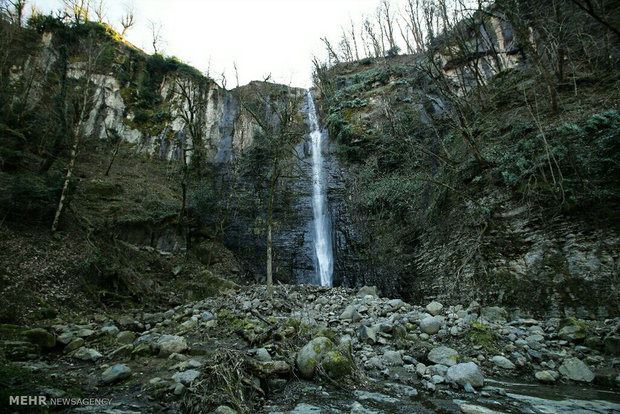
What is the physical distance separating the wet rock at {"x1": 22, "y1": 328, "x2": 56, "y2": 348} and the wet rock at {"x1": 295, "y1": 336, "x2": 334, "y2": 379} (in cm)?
426

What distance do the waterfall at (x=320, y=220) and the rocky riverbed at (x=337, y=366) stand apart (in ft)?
23.8

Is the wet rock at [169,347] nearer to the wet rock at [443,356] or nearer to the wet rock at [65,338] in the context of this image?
the wet rock at [65,338]

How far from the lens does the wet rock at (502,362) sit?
3895 mm

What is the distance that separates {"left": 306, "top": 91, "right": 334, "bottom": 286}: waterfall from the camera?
1350 cm

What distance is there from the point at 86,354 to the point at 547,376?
21.6 feet

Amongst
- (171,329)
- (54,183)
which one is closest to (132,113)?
(54,183)

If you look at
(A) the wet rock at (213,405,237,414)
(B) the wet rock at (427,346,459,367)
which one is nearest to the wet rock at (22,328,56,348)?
(A) the wet rock at (213,405,237,414)

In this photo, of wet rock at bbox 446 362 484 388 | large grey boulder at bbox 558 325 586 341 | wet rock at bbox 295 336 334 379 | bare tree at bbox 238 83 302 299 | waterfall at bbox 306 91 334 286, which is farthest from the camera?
waterfall at bbox 306 91 334 286

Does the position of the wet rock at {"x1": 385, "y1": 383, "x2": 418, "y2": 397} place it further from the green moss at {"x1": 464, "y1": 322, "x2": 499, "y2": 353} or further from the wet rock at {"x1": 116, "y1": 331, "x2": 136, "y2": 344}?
the wet rock at {"x1": 116, "y1": 331, "x2": 136, "y2": 344}

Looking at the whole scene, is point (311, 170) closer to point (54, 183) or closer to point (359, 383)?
point (54, 183)

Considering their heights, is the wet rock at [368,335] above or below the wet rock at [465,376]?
below

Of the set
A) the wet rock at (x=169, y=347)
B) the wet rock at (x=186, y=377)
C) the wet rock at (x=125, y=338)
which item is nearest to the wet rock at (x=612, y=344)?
the wet rock at (x=186, y=377)

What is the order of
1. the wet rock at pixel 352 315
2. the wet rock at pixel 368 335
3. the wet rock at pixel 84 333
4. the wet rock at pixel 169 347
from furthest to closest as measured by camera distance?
1. the wet rock at pixel 352 315
2. the wet rock at pixel 84 333
3. the wet rock at pixel 368 335
4. the wet rock at pixel 169 347

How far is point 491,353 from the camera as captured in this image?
427cm
